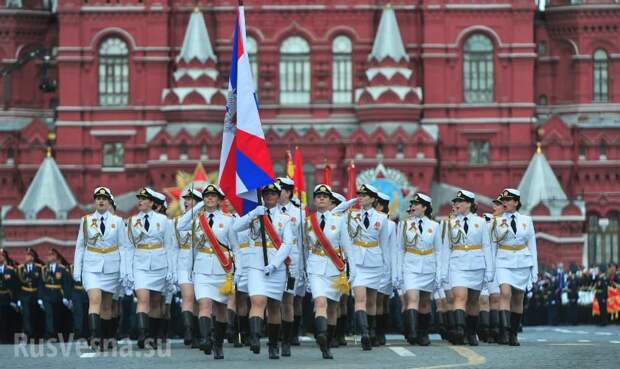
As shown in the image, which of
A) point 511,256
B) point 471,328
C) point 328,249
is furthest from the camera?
point 471,328

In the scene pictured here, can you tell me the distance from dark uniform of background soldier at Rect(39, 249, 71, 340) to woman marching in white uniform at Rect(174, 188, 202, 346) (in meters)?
7.33

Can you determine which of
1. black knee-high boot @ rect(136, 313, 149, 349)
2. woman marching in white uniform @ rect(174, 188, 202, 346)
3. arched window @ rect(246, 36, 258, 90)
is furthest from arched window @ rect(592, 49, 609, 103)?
black knee-high boot @ rect(136, 313, 149, 349)

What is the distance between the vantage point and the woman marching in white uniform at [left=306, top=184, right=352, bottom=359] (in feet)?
102

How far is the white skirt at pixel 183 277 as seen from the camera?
3228 centimetres

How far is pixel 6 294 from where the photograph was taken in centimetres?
4081

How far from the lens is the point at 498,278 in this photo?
33.3m

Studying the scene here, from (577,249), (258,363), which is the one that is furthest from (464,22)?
(258,363)

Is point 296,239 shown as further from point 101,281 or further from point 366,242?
point 101,281

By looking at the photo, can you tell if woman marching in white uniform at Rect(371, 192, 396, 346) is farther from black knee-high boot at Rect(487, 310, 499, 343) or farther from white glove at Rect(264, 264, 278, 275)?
white glove at Rect(264, 264, 278, 275)

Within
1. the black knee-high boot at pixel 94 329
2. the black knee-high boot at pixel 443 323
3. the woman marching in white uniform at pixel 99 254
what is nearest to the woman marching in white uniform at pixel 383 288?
the black knee-high boot at pixel 443 323

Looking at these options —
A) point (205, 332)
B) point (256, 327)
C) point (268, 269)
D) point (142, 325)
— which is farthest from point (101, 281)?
point (268, 269)

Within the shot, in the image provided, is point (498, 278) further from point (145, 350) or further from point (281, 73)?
point (281, 73)

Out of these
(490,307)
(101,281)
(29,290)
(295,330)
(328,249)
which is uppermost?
(328,249)

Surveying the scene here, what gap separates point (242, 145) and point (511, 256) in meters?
4.54
